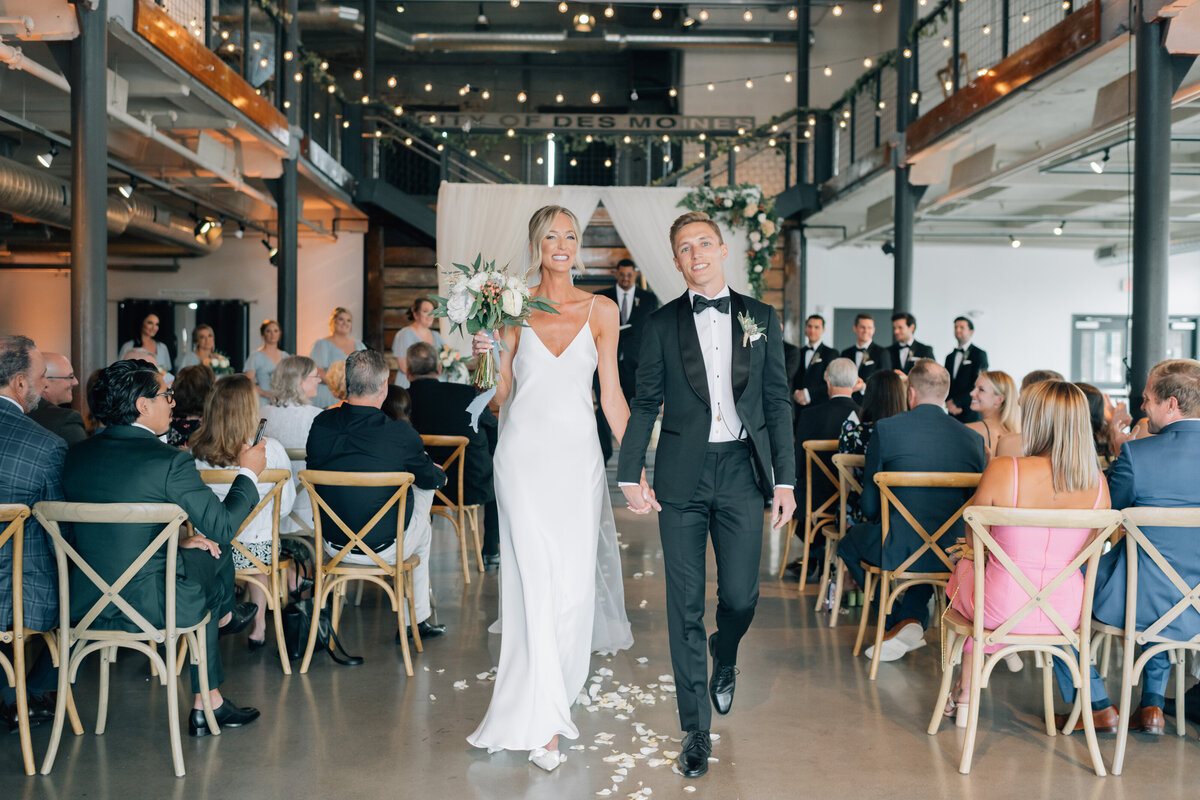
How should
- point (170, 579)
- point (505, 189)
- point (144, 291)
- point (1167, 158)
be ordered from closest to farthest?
point (170, 579) < point (1167, 158) < point (505, 189) < point (144, 291)

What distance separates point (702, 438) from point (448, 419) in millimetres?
3087

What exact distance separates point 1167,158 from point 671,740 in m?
4.32

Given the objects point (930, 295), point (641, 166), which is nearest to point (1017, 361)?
point (930, 295)

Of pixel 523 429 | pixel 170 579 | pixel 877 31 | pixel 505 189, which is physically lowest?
pixel 170 579

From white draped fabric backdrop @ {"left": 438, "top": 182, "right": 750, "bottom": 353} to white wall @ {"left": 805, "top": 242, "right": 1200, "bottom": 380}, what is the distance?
645 centimetres

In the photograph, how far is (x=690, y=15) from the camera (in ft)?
52.0

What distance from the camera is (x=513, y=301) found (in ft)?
9.96

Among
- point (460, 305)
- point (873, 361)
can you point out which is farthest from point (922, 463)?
point (873, 361)

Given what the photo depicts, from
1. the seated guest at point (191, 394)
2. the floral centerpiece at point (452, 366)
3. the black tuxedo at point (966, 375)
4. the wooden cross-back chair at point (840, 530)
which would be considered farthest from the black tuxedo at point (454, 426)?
the black tuxedo at point (966, 375)

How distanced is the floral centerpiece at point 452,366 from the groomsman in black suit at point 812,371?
9.06ft

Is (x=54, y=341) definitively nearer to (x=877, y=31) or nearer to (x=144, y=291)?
(x=144, y=291)

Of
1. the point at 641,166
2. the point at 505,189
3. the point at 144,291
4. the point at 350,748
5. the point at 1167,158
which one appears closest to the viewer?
the point at 350,748

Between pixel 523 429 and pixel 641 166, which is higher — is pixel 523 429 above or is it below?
below

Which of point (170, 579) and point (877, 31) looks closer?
point (170, 579)
